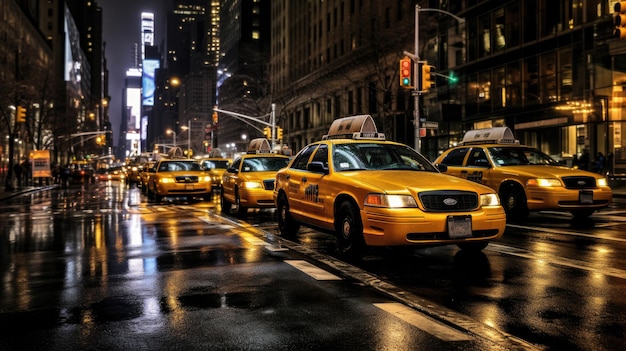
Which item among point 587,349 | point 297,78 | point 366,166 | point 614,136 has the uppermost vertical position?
point 297,78

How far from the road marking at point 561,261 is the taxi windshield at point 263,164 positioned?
8099 millimetres

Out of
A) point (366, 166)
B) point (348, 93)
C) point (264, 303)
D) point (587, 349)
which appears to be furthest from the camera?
point (348, 93)

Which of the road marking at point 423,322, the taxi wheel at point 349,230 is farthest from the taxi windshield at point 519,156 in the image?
the road marking at point 423,322

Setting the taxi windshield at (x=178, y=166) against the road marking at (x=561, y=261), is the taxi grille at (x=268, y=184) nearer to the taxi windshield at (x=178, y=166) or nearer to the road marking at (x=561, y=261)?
the road marking at (x=561, y=261)

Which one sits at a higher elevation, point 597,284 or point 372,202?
point 372,202

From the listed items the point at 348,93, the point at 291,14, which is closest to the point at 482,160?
the point at 348,93

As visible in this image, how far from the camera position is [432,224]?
23.4 ft

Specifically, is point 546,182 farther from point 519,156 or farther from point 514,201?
point 519,156

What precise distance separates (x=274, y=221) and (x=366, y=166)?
5.31 m

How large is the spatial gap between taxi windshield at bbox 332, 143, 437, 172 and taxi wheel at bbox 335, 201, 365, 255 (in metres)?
0.85

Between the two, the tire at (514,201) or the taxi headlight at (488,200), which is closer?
the taxi headlight at (488,200)

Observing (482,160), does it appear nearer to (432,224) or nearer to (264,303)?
(432,224)

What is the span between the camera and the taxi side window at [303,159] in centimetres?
1012

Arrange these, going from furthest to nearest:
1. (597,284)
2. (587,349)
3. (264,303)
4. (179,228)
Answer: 1. (179,228)
2. (597,284)
3. (264,303)
4. (587,349)
